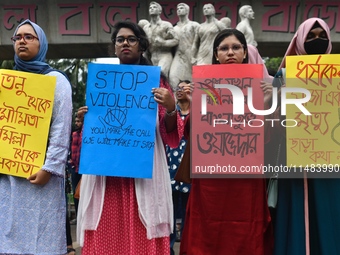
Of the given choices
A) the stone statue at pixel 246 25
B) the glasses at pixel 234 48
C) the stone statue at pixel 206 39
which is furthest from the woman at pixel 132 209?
the stone statue at pixel 246 25

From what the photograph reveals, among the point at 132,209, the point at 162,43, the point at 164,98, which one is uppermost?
the point at 162,43

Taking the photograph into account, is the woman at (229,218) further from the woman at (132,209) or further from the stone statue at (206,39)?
the stone statue at (206,39)

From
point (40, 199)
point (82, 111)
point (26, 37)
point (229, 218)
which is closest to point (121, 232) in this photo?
point (40, 199)

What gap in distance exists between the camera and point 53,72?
9.53ft

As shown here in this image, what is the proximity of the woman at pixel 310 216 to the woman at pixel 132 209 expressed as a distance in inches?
25.1

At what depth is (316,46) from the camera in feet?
9.73

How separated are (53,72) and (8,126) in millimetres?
400

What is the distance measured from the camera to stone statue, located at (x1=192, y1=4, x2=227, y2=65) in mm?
8156

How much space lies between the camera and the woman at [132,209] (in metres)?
2.73

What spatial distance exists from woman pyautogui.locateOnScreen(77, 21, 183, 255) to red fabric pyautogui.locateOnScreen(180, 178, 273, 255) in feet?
0.62

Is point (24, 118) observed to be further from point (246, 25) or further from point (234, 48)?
point (246, 25)

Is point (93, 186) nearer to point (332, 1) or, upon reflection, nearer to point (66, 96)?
point (66, 96)

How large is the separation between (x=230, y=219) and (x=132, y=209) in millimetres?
544

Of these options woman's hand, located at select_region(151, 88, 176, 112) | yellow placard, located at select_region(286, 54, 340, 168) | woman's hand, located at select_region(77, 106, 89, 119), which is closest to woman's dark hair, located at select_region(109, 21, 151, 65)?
woman's hand, located at select_region(151, 88, 176, 112)
